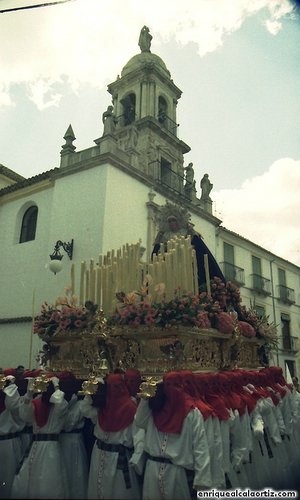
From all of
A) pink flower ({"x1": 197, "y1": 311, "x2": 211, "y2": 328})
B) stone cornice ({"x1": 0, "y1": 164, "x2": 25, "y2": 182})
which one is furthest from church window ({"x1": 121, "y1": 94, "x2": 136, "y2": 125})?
pink flower ({"x1": 197, "y1": 311, "x2": 211, "y2": 328})

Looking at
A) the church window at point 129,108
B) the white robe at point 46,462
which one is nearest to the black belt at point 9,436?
the white robe at point 46,462

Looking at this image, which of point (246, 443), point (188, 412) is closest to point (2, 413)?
point (188, 412)

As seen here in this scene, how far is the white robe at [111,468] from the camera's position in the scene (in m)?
4.44

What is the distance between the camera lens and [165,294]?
5664mm

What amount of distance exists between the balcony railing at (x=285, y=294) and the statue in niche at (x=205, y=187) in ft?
Result: 30.0

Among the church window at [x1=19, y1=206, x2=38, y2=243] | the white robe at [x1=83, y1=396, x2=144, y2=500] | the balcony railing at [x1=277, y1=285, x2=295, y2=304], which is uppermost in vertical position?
the church window at [x1=19, y1=206, x2=38, y2=243]

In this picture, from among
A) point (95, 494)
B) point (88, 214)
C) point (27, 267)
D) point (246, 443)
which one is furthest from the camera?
point (27, 267)

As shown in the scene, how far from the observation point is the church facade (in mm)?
14078

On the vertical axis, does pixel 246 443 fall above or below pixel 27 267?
below

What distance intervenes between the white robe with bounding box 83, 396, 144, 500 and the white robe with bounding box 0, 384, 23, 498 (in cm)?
106

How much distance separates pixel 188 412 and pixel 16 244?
1412 cm

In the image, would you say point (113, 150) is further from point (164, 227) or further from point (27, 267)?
point (164, 227)

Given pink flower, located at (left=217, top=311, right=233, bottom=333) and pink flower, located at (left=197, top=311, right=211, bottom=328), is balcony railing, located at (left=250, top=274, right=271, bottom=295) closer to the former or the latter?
pink flower, located at (left=217, top=311, right=233, bottom=333)

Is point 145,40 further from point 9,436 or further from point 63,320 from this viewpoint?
point 9,436
